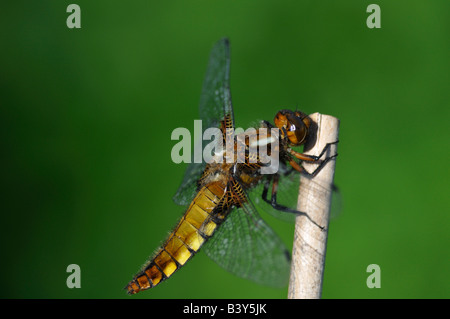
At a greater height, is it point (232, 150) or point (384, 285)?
point (232, 150)

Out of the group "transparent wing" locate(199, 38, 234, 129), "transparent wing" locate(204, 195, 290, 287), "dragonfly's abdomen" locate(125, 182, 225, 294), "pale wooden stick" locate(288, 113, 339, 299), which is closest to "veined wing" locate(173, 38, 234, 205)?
"transparent wing" locate(199, 38, 234, 129)

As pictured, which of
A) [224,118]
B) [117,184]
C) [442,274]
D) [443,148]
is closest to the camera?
[224,118]

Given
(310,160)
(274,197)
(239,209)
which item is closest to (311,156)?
(310,160)

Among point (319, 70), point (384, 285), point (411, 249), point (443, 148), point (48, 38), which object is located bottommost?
point (384, 285)

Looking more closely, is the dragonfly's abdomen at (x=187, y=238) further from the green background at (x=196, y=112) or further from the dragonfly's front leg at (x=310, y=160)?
the green background at (x=196, y=112)

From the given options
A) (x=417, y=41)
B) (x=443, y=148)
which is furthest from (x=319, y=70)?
(x=443, y=148)

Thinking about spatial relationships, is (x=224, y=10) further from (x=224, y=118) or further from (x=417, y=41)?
(x=224, y=118)

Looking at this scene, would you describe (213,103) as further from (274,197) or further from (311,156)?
(311,156)

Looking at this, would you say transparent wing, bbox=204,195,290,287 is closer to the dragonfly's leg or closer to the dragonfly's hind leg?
the dragonfly's hind leg
